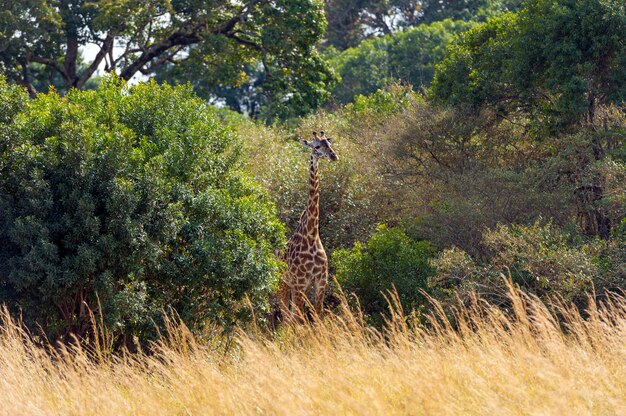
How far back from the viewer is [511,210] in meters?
15.6

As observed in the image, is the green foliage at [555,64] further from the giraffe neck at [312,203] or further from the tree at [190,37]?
the tree at [190,37]

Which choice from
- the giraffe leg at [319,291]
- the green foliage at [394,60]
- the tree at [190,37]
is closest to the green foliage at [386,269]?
the giraffe leg at [319,291]

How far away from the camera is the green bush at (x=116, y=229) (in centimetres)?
1127

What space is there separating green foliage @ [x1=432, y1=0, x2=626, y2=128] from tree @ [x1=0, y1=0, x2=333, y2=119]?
7299mm

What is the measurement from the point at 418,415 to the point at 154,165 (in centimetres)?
585

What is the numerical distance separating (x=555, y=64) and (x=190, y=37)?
12210 millimetres

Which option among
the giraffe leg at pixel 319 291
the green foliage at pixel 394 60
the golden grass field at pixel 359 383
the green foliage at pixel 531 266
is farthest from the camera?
the green foliage at pixel 394 60

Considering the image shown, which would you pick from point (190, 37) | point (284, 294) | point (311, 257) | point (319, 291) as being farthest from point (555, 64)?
point (190, 37)

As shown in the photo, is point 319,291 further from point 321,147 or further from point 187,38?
point 187,38

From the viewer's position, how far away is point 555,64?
1642 centimetres

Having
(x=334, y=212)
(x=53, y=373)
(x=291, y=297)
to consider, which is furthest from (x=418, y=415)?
(x=334, y=212)

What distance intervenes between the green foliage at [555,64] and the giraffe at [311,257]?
13.4 feet

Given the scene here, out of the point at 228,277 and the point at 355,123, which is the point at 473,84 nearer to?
the point at 355,123

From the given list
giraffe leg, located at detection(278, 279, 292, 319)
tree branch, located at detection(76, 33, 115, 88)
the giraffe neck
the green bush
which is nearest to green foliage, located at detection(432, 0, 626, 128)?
the giraffe neck
